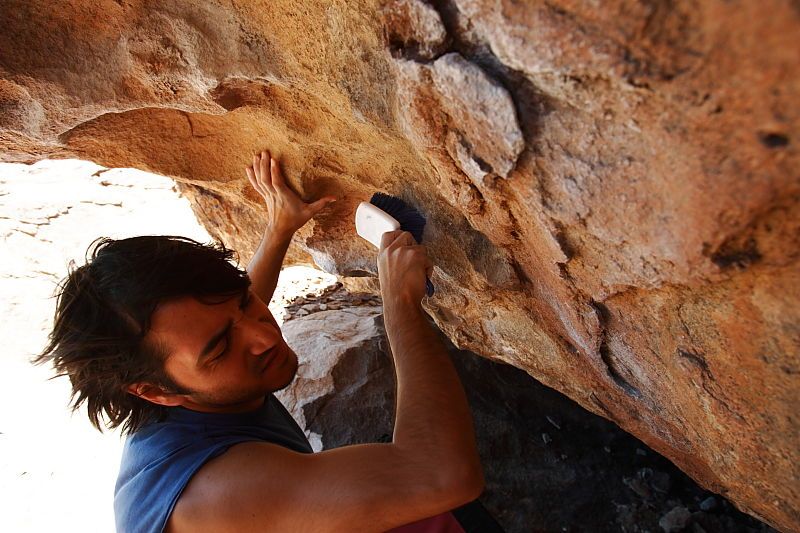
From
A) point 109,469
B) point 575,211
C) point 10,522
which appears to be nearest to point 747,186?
point 575,211

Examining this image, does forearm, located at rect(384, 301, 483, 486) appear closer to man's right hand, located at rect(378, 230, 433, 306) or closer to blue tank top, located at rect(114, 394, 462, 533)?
man's right hand, located at rect(378, 230, 433, 306)

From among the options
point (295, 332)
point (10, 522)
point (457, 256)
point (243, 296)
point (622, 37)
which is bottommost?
point (10, 522)

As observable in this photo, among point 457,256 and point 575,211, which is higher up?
point 575,211

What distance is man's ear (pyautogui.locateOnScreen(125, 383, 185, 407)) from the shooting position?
1.24m

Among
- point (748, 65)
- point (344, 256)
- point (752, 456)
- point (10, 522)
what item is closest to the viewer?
point (748, 65)

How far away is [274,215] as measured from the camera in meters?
1.75

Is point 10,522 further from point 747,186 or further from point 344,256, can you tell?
point 747,186

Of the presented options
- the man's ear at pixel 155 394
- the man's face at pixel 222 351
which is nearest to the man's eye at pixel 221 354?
the man's face at pixel 222 351

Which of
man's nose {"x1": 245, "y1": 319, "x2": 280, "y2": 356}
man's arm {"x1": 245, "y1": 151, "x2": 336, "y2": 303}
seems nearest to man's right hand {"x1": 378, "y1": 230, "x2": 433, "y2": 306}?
man's nose {"x1": 245, "y1": 319, "x2": 280, "y2": 356}

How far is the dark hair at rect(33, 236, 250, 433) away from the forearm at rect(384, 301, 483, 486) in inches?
14.7

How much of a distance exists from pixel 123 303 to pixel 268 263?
2.09 ft

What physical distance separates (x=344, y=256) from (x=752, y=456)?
4.14 feet

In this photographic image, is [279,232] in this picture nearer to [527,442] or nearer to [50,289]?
[527,442]

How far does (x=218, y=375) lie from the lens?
47.3 inches
